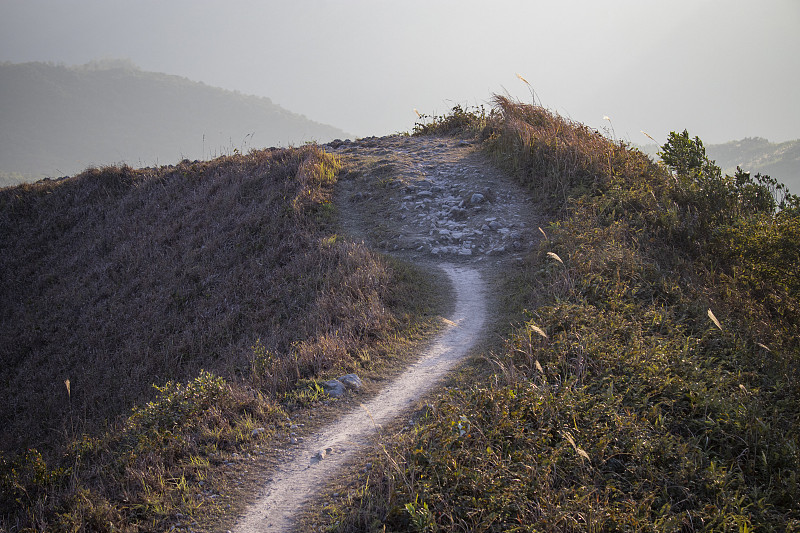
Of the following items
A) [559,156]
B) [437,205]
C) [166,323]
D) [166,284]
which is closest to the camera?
[166,323]

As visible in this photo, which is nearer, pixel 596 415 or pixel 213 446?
pixel 596 415

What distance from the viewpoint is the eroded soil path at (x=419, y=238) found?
4582mm

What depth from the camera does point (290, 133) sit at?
→ 145250mm

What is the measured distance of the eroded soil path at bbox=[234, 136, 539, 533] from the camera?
458 centimetres

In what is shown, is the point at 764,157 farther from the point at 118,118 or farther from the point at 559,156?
the point at 118,118

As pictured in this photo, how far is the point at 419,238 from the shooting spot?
11148 millimetres

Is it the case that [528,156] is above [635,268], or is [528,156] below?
above

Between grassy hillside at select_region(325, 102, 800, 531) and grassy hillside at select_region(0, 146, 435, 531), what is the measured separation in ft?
6.25

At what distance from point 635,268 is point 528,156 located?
6.27m

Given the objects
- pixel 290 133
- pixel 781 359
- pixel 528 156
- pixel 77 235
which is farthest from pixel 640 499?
pixel 290 133

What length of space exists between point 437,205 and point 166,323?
753 cm

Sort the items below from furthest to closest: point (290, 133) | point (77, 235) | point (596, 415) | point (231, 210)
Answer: point (290, 133) → point (77, 235) → point (231, 210) → point (596, 415)

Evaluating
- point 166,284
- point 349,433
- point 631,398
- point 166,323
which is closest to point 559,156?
point 631,398

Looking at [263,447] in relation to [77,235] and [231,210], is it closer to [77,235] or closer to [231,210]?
[231,210]
